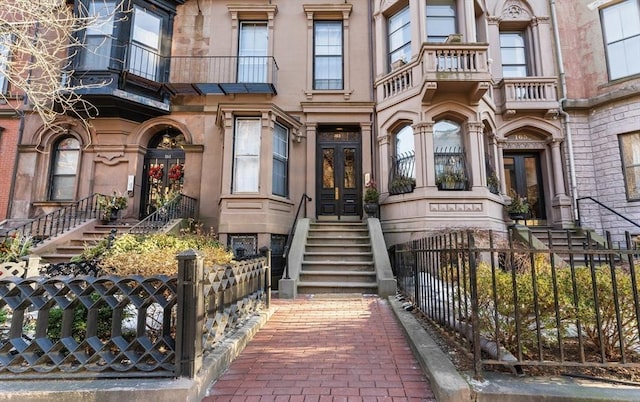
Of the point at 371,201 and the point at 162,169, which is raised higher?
the point at 162,169

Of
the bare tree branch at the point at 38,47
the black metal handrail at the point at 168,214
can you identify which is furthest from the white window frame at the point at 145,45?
the black metal handrail at the point at 168,214

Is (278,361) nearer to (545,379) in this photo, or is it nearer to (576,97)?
(545,379)

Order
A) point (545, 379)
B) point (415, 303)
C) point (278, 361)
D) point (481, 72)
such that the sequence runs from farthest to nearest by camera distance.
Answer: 1. point (481, 72)
2. point (415, 303)
3. point (278, 361)
4. point (545, 379)

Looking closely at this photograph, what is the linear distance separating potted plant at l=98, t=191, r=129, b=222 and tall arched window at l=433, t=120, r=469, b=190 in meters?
9.27

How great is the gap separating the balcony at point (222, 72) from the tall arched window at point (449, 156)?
550 cm

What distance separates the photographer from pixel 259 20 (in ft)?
38.7

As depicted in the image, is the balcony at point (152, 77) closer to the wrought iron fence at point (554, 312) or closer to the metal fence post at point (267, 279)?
the metal fence post at point (267, 279)

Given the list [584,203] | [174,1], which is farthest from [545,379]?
[174,1]

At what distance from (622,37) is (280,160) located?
450 inches

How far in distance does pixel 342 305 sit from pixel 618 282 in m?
4.23

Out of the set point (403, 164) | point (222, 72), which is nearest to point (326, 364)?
point (403, 164)

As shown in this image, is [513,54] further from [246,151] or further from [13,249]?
[13,249]

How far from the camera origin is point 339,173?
1107 cm

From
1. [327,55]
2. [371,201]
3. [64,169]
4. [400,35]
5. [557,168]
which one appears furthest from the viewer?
[327,55]
